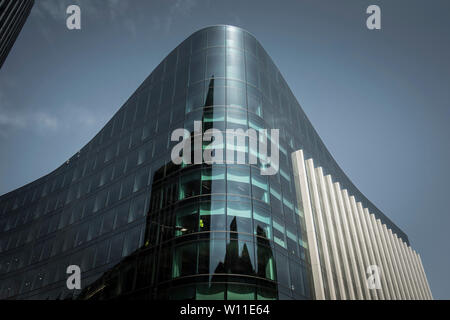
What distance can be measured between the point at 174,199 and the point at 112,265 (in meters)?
9.18

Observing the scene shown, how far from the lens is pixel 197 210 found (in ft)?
95.8

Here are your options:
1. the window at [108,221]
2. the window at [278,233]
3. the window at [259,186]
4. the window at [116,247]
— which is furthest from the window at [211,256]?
the window at [108,221]

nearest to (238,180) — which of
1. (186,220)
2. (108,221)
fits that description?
(186,220)

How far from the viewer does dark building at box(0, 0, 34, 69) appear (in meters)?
49.2

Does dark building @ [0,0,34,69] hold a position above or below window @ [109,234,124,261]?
above

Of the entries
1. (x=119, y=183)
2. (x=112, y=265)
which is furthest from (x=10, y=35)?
(x=112, y=265)

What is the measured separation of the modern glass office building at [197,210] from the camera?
27875 mm

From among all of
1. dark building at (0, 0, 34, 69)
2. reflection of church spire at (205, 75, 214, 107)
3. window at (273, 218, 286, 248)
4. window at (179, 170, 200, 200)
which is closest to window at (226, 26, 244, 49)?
reflection of church spire at (205, 75, 214, 107)

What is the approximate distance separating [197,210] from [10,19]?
151ft

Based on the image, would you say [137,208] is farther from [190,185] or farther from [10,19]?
[10,19]

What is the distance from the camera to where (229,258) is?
26625 millimetres

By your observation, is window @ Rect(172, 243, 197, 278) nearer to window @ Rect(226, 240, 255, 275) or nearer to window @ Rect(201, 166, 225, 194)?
window @ Rect(226, 240, 255, 275)

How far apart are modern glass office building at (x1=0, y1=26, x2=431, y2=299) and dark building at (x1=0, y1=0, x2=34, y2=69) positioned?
2024cm
